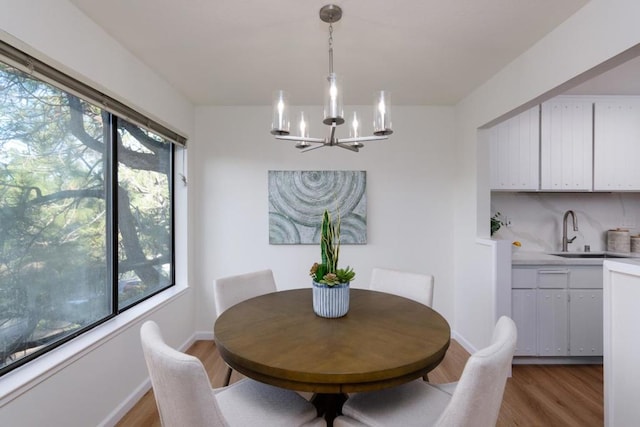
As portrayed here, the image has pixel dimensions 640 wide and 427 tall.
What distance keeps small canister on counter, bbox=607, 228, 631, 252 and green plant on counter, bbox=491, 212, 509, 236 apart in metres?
1.04

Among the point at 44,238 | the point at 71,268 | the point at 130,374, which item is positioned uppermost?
the point at 44,238

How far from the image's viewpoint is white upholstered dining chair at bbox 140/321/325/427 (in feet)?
2.93

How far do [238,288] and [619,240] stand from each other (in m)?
3.78

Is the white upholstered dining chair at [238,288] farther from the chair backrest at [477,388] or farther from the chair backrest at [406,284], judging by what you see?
the chair backrest at [477,388]

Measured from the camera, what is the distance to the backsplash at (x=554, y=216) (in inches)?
120

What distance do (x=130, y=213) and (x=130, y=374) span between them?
116cm

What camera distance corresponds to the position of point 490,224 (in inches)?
108

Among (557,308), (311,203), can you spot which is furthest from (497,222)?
(311,203)

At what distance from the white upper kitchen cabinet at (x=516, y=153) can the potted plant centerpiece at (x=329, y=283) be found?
82.8 inches

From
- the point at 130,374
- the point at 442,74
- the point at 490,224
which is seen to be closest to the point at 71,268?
the point at 130,374

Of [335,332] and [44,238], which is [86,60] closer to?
[44,238]

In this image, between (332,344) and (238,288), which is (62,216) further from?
(332,344)

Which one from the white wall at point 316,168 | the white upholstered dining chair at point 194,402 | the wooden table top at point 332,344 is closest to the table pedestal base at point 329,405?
the white upholstered dining chair at point 194,402

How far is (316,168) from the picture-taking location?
309cm
